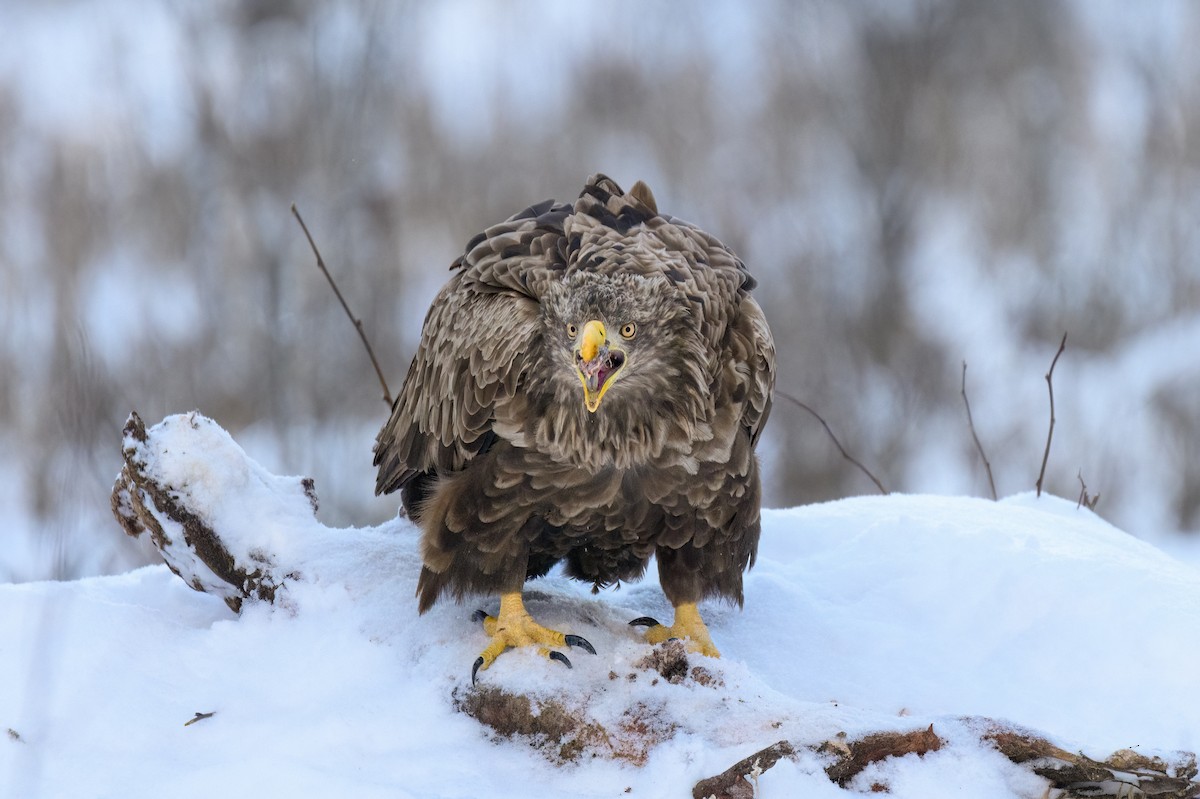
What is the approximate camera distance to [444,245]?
1429cm

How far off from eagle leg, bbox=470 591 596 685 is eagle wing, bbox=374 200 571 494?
1.56ft

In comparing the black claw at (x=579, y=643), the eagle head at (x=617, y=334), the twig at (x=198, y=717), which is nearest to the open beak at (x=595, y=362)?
the eagle head at (x=617, y=334)

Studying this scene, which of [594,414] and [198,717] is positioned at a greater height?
[594,414]

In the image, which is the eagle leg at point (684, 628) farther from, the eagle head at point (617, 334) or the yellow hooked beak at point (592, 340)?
the yellow hooked beak at point (592, 340)

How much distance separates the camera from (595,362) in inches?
121

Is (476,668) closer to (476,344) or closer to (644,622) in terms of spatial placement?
(644,622)

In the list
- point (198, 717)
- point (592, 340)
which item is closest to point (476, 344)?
point (592, 340)

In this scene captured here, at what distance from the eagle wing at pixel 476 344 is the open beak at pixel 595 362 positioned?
31 centimetres

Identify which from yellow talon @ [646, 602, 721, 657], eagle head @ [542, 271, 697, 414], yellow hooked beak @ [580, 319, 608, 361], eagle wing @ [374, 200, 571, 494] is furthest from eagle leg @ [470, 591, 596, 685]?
yellow hooked beak @ [580, 319, 608, 361]

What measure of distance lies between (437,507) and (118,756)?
118 cm

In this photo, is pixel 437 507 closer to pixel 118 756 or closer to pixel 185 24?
pixel 118 756

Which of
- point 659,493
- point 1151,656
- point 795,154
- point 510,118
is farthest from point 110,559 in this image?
point 795,154

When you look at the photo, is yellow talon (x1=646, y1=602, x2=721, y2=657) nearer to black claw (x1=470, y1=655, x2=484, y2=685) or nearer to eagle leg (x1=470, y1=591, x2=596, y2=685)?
eagle leg (x1=470, y1=591, x2=596, y2=685)

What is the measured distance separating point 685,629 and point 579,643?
0.47 metres
